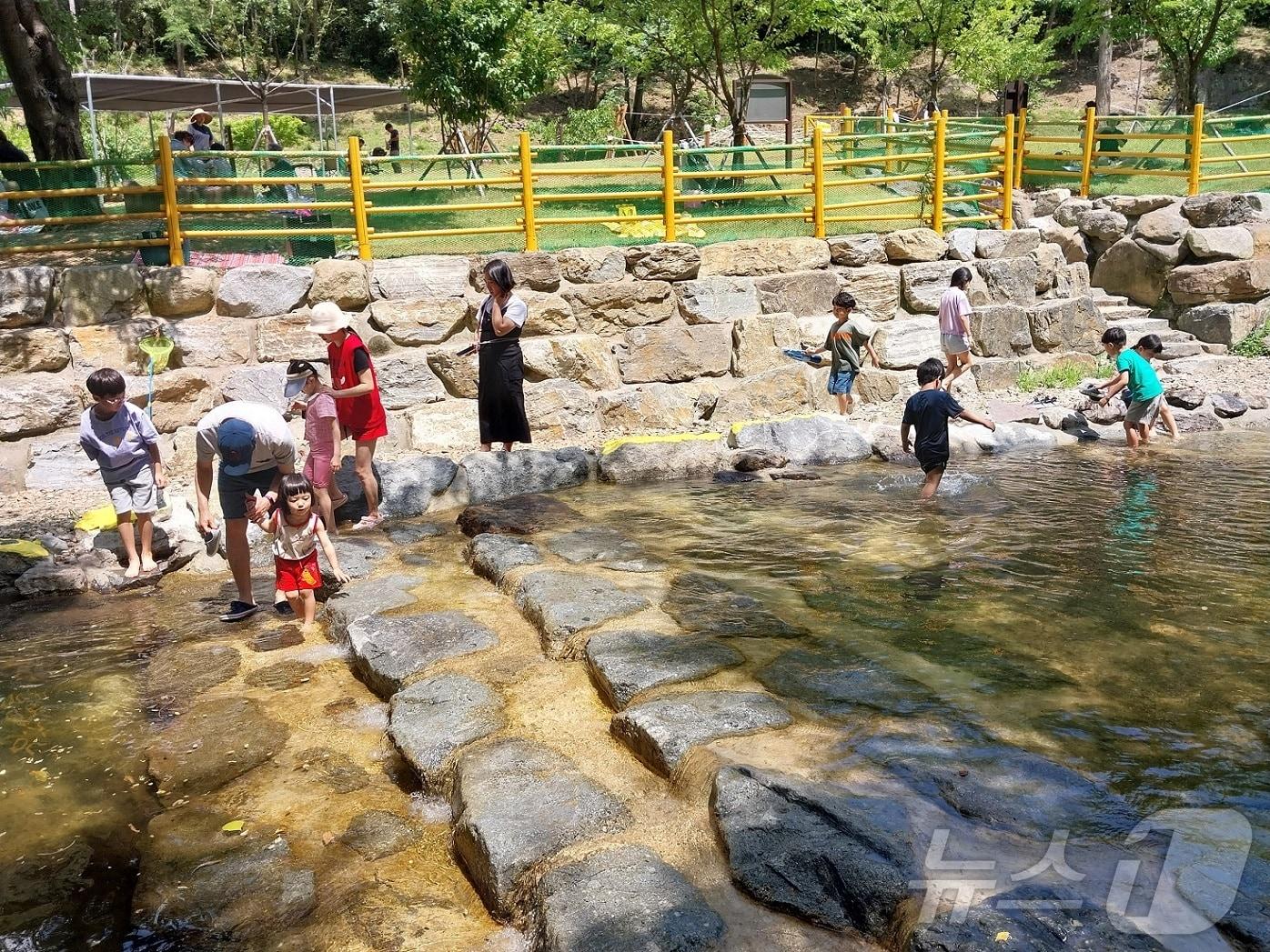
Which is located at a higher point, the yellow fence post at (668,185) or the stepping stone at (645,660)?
the yellow fence post at (668,185)

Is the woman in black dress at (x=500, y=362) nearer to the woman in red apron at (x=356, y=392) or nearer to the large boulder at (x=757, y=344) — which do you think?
the woman in red apron at (x=356, y=392)

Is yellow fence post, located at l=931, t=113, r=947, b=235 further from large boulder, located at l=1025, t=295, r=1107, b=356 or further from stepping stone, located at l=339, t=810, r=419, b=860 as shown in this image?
stepping stone, located at l=339, t=810, r=419, b=860

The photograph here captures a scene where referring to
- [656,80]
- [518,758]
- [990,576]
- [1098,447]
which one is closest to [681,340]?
[1098,447]

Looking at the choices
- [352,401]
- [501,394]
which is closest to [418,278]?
[501,394]

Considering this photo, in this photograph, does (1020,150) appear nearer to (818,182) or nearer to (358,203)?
(818,182)

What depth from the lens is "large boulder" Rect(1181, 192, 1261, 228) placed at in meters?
13.0

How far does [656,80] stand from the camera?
116 ft

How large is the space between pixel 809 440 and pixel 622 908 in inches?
255

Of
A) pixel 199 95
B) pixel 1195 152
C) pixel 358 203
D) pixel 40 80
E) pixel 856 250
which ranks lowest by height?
pixel 856 250

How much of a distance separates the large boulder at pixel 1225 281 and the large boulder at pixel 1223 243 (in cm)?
13

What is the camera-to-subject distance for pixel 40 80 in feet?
34.7

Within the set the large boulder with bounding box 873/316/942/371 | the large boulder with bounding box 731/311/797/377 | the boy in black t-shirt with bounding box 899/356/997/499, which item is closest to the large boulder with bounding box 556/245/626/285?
the large boulder with bounding box 731/311/797/377

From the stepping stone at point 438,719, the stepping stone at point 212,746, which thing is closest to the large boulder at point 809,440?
the stepping stone at point 438,719

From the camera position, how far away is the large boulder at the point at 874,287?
11086 mm
